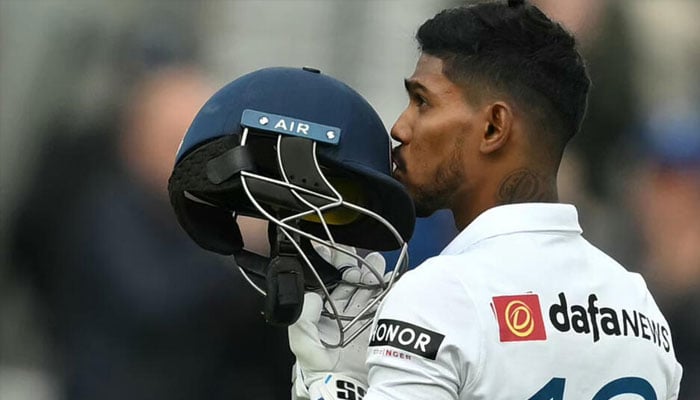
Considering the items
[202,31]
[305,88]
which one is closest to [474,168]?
[305,88]

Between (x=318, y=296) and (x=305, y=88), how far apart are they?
24 centimetres

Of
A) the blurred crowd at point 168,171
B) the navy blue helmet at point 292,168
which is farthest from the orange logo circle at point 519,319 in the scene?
the blurred crowd at point 168,171

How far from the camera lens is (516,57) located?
145cm

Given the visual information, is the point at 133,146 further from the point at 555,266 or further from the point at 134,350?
the point at 555,266

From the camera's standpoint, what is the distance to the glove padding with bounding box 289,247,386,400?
4.73ft

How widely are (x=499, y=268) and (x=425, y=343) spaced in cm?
13

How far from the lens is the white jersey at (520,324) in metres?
1.25

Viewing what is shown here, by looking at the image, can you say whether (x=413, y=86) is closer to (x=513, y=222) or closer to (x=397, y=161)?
(x=397, y=161)

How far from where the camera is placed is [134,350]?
102 inches

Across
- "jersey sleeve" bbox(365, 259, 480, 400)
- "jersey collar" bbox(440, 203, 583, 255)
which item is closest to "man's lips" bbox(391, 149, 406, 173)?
"jersey collar" bbox(440, 203, 583, 255)

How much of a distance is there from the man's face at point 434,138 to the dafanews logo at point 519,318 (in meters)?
0.18

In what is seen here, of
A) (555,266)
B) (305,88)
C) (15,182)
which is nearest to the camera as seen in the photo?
(555,266)

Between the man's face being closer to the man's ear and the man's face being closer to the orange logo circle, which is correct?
the man's ear

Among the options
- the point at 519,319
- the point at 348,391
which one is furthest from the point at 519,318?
the point at 348,391
